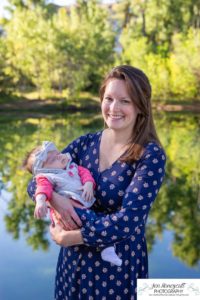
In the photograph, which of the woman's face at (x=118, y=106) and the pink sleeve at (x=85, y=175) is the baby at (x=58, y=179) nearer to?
the pink sleeve at (x=85, y=175)

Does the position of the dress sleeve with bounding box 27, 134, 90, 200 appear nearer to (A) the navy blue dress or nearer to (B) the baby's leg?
(A) the navy blue dress

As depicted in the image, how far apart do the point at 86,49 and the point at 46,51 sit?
2.99 meters

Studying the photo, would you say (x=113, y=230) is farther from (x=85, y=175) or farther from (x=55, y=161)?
(x=55, y=161)

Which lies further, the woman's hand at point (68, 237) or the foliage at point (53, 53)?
the foliage at point (53, 53)

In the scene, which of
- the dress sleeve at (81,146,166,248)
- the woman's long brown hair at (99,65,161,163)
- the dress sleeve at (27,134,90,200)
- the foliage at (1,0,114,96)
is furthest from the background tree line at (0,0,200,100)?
the dress sleeve at (81,146,166,248)

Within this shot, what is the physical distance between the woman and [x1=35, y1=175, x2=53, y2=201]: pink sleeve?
3 cm

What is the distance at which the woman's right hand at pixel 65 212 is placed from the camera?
1.64 meters

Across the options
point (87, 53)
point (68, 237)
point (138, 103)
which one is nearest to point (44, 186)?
point (68, 237)

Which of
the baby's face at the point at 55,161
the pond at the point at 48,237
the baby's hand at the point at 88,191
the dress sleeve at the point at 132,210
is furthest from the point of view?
the pond at the point at 48,237

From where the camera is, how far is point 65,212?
1.65 m

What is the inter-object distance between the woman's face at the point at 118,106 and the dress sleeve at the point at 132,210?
15cm

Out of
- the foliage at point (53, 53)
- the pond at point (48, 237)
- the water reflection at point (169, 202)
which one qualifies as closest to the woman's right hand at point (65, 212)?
the pond at point (48, 237)

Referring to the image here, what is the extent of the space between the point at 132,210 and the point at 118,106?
379 mm

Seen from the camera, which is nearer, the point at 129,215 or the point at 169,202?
the point at 129,215
